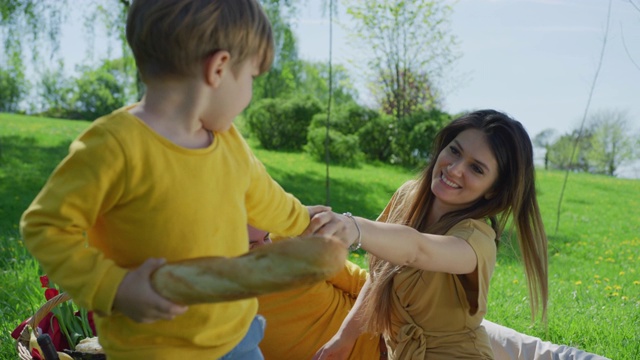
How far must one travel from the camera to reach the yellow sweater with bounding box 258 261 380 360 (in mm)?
3070

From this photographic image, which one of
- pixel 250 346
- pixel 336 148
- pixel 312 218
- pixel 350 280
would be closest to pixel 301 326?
pixel 350 280

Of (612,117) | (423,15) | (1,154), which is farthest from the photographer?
(612,117)

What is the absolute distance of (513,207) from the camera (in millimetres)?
2697

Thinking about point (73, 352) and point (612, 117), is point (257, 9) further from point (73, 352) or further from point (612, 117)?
point (612, 117)

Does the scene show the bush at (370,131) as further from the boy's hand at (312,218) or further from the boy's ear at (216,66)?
the boy's ear at (216,66)

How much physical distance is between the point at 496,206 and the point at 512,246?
799 mm

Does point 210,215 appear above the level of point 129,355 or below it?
above

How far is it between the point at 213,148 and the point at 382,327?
63.9 inches

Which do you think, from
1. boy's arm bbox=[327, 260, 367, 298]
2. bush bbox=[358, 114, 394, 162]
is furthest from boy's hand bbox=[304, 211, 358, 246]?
bush bbox=[358, 114, 394, 162]

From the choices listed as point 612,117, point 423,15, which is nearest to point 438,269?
point 423,15

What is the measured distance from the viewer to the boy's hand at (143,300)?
132 centimetres

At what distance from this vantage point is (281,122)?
16.9 meters

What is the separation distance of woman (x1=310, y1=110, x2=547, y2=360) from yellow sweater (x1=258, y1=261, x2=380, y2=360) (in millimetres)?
249

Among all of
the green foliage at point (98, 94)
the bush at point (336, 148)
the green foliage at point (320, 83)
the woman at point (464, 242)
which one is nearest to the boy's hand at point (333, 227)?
the woman at point (464, 242)
